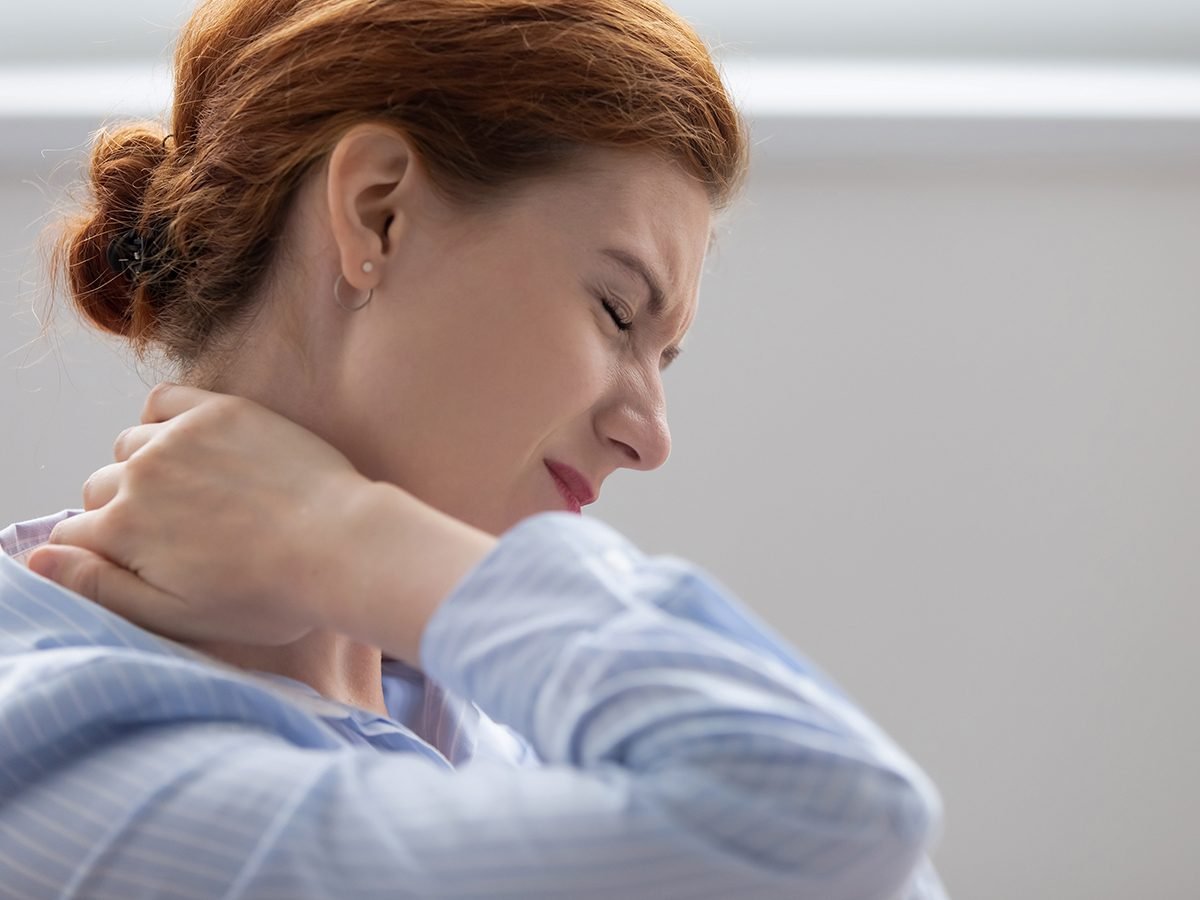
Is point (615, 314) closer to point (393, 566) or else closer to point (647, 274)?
point (647, 274)

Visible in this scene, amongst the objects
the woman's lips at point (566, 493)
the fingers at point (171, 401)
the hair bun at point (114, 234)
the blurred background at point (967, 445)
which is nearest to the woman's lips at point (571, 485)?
the woman's lips at point (566, 493)

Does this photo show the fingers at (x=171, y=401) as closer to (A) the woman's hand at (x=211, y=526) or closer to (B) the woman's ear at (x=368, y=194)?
(A) the woman's hand at (x=211, y=526)

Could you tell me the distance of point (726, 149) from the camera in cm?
106

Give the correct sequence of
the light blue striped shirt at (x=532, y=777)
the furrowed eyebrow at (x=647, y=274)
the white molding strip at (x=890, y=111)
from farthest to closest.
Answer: the white molding strip at (x=890, y=111)
the furrowed eyebrow at (x=647, y=274)
the light blue striped shirt at (x=532, y=777)

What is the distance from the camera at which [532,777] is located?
0.64 m

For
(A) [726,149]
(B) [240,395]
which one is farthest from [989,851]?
(B) [240,395]

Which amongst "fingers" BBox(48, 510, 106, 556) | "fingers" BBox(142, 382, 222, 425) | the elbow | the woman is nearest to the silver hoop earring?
the woman

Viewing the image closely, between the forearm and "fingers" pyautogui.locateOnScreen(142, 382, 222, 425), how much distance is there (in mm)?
215

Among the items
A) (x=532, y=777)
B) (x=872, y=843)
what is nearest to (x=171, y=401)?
(x=532, y=777)

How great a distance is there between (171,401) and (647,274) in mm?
328

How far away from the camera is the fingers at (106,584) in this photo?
85cm

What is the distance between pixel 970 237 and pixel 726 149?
0.79 meters

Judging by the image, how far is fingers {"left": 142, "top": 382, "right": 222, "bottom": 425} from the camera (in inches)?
36.3

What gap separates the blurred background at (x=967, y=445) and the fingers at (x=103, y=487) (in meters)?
0.84
